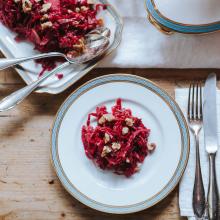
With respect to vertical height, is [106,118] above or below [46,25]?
below

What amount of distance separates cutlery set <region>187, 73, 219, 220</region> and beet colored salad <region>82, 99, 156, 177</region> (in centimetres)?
15

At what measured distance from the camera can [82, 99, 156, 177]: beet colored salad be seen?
1.22 m

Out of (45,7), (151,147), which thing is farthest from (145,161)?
(45,7)

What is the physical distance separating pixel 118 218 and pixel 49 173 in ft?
0.84

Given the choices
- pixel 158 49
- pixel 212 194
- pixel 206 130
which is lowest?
pixel 212 194

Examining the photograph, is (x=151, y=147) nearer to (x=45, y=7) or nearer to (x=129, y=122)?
(x=129, y=122)

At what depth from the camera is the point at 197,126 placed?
1.26 m

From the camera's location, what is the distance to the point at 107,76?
1.28m

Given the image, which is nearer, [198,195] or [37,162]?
[198,195]

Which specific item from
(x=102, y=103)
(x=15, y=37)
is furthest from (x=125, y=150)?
(x=15, y=37)

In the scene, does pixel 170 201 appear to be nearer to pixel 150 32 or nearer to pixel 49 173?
pixel 49 173

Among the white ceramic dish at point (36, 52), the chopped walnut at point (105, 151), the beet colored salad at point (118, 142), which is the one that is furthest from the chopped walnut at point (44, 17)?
the chopped walnut at point (105, 151)

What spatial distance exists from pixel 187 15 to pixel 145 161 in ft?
1.48

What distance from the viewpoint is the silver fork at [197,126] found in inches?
47.4
